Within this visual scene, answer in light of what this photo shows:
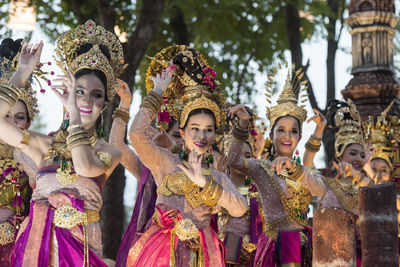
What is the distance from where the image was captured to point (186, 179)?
6.35m

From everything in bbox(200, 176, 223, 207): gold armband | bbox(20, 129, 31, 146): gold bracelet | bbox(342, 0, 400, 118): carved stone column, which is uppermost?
bbox(342, 0, 400, 118): carved stone column

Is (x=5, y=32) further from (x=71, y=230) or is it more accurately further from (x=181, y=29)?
(x=71, y=230)

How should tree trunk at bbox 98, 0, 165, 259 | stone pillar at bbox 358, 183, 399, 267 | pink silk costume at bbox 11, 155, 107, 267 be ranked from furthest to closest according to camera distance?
tree trunk at bbox 98, 0, 165, 259
stone pillar at bbox 358, 183, 399, 267
pink silk costume at bbox 11, 155, 107, 267

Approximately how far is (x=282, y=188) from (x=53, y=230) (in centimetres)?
263

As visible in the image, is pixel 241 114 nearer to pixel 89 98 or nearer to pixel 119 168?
pixel 89 98

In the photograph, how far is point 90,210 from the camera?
19.8ft

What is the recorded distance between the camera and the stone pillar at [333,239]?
696 cm

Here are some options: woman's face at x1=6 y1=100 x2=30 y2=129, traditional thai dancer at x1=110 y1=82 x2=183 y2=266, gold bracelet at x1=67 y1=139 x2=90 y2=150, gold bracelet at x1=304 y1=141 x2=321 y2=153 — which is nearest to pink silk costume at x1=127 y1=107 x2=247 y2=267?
traditional thai dancer at x1=110 y1=82 x2=183 y2=266

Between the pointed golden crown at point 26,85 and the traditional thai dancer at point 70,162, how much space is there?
27.8 inches

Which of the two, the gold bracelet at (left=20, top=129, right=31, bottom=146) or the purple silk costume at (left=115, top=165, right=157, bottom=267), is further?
the purple silk costume at (left=115, top=165, right=157, bottom=267)

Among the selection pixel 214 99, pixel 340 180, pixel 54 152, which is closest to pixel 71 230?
pixel 54 152

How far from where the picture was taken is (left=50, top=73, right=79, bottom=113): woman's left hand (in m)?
5.85

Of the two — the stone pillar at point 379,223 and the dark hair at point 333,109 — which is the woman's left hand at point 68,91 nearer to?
the stone pillar at point 379,223

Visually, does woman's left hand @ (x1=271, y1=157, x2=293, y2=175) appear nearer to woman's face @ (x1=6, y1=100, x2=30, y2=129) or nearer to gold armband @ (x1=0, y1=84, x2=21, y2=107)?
woman's face @ (x1=6, y1=100, x2=30, y2=129)
